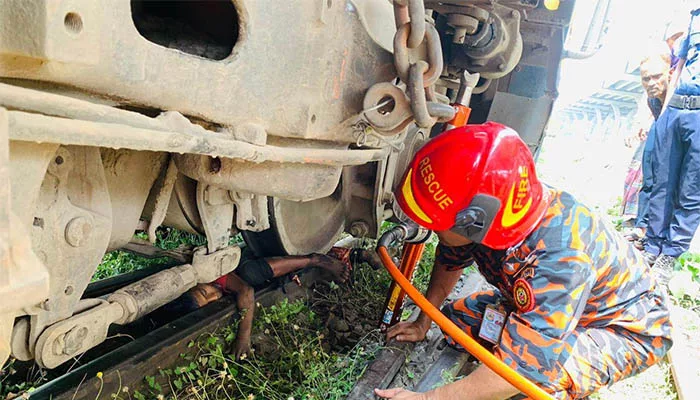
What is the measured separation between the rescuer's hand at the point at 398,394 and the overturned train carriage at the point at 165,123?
2.91ft

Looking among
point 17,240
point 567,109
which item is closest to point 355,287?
point 17,240

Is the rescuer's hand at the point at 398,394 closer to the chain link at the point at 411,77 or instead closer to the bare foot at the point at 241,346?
the bare foot at the point at 241,346

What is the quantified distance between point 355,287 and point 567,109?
23171 mm

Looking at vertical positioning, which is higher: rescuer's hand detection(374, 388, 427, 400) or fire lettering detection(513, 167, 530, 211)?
fire lettering detection(513, 167, 530, 211)

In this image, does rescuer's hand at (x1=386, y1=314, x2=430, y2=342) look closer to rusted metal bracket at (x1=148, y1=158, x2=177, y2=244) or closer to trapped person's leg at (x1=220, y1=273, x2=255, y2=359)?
trapped person's leg at (x1=220, y1=273, x2=255, y2=359)

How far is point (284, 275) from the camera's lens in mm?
3107

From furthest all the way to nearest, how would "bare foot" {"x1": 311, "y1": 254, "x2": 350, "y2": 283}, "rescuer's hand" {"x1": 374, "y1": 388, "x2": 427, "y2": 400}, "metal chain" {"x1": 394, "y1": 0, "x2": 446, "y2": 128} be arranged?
"bare foot" {"x1": 311, "y1": 254, "x2": 350, "y2": 283} < "rescuer's hand" {"x1": 374, "y1": 388, "x2": 427, "y2": 400} < "metal chain" {"x1": 394, "y1": 0, "x2": 446, "y2": 128}

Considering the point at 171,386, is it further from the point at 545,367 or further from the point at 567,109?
the point at 567,109

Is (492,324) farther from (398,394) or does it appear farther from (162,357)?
(162,357)

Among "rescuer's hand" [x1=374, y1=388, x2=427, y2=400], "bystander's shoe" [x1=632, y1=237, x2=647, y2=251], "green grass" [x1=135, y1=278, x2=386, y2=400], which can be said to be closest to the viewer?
"rescuer's hand" [x1=374, y1=388, x2=427, y2=400]

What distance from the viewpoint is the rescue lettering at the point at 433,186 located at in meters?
1.91

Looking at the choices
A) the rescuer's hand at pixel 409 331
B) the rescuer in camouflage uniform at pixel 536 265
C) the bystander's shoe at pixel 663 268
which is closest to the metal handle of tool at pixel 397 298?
the rescuer's hand at pixel 409 331

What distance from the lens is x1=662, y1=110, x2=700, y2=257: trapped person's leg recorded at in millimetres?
4723

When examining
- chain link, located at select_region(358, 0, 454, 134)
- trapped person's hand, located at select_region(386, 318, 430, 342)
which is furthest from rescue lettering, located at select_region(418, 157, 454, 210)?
trapped person's hand, located at select_region(386, 318, 430, 342)
